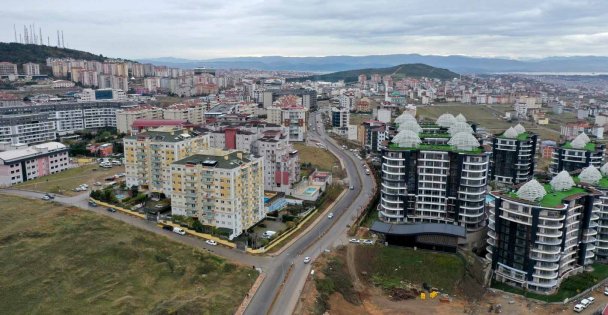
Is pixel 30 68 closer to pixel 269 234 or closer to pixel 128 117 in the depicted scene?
pixel 128 117

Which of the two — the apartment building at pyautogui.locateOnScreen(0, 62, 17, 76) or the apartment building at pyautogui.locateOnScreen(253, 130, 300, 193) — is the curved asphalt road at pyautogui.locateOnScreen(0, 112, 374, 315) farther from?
the apartment building at pyautogui.locateOnScreen(0, 62, 17, 76)

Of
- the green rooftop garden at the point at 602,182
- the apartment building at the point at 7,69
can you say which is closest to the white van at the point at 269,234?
the green rooftop garden at the point at 602,182

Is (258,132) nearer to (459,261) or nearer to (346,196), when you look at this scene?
(346,196)

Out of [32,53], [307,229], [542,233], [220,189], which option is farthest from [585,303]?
[32,53]

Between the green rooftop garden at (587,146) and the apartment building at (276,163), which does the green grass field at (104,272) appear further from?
the green rooftop garden at (587,146)

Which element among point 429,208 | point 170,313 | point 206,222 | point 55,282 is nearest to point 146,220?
point 206,222
